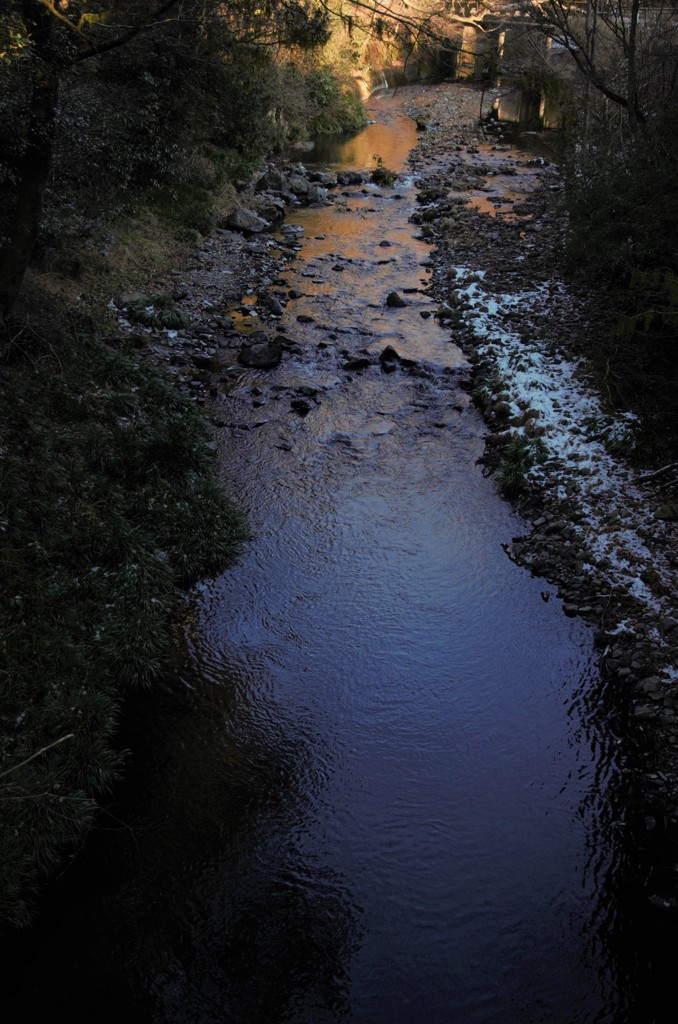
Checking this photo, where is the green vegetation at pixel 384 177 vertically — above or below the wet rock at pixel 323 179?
above

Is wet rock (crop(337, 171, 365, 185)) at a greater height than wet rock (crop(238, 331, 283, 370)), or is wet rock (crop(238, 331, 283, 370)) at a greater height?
wet rock (crop(337, 171, 365, 185))

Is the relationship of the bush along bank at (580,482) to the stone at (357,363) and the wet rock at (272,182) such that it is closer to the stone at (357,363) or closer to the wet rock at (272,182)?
the stone at (357,363)

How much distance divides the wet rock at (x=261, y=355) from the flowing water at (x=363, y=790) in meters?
2.69

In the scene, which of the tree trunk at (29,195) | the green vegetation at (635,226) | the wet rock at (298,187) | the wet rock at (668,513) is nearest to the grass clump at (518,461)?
the green vegetation at (635,226)

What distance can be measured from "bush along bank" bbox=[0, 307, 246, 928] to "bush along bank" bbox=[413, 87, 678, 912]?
410 centimetres

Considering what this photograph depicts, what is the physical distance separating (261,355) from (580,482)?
6.11 metres

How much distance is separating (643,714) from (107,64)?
627 inches

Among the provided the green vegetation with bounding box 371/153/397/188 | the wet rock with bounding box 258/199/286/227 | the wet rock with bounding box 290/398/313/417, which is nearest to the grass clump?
the wet rock with bounding box 290/398/313/417

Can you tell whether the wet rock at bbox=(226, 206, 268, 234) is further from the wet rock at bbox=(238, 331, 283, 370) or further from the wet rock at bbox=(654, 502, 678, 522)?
the wet rock at bbox=(654, 502, 678, 522)

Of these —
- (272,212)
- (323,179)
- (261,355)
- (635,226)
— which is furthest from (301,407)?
(323,179)

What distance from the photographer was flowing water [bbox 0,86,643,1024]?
4.82 meters

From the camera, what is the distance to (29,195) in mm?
9172

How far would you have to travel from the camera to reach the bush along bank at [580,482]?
657 centimetres

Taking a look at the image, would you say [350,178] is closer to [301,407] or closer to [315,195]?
[315,195]
